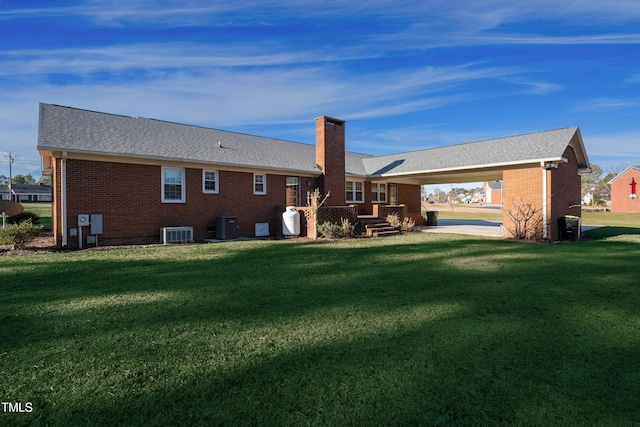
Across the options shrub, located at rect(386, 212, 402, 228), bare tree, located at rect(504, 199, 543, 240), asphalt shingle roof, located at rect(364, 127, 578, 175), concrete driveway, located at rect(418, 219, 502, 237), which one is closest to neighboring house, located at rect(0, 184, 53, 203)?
asphalt shingle roof, located at rect(364, 127, 578, 175)

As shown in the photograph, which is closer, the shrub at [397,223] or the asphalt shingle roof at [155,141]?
the asphalt shingle roof at [155,141]

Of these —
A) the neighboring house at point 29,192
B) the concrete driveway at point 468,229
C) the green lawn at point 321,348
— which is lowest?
the green lawn at point 321,348

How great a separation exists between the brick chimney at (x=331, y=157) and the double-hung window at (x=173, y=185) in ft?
23.1

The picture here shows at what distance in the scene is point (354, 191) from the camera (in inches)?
820

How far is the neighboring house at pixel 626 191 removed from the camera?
4350 cm

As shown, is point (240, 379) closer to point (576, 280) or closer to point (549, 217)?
point (576, 280)

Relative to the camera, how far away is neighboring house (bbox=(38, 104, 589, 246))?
1170cm

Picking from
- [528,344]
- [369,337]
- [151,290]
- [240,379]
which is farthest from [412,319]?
[151,290]

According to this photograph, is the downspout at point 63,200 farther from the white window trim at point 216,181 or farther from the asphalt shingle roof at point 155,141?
the white window trim at point 216,181

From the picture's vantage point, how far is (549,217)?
1370 centimetres

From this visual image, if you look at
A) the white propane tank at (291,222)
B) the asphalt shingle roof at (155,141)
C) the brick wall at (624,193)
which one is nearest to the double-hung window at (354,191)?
the asphalt shingle roof at (155,141)

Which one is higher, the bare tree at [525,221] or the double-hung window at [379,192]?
the double-hung window at [379,192]

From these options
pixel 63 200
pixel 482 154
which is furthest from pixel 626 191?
pixel 63 200

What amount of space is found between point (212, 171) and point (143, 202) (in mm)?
3059
